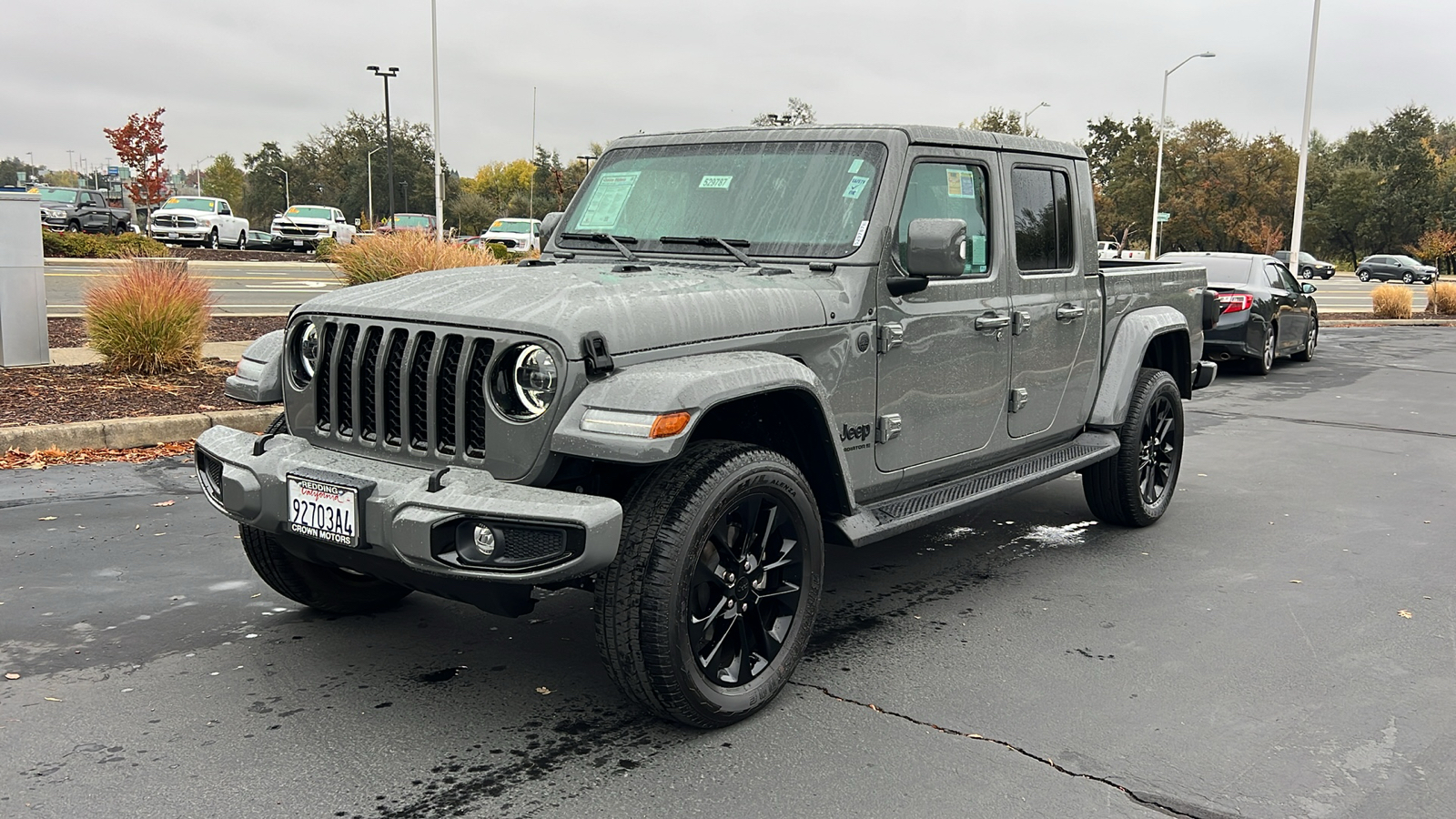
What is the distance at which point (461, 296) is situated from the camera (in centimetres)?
364

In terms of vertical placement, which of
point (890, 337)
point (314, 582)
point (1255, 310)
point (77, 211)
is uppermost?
point (77, 211)

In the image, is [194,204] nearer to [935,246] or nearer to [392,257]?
[392,257]

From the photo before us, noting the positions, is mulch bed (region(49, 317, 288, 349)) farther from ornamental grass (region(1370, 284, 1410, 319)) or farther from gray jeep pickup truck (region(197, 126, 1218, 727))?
ornamental grass (region(1370, 284, 1410, 319))

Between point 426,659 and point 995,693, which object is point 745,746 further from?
point 426,659

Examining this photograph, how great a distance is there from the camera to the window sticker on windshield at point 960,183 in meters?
4.79

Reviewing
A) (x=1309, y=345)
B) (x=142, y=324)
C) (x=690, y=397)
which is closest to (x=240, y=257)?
(x=142, y=324)

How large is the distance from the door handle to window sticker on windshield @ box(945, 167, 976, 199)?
0.52 m

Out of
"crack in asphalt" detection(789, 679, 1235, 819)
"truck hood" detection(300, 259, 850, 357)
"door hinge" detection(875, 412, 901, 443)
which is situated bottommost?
"crack in asphalt" detection(789, 679, 1235, 819)

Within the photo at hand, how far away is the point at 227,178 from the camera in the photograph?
113938mm

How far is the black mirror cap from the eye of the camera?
4117 millimetres

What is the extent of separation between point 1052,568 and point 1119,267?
1978 mm

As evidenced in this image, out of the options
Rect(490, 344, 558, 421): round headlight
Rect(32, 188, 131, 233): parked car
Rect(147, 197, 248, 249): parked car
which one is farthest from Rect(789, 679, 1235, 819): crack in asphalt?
Rect(32, 188, 131, 233): parked car

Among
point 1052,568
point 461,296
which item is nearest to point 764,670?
point 461,296

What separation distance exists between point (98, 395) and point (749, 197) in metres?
6.44
